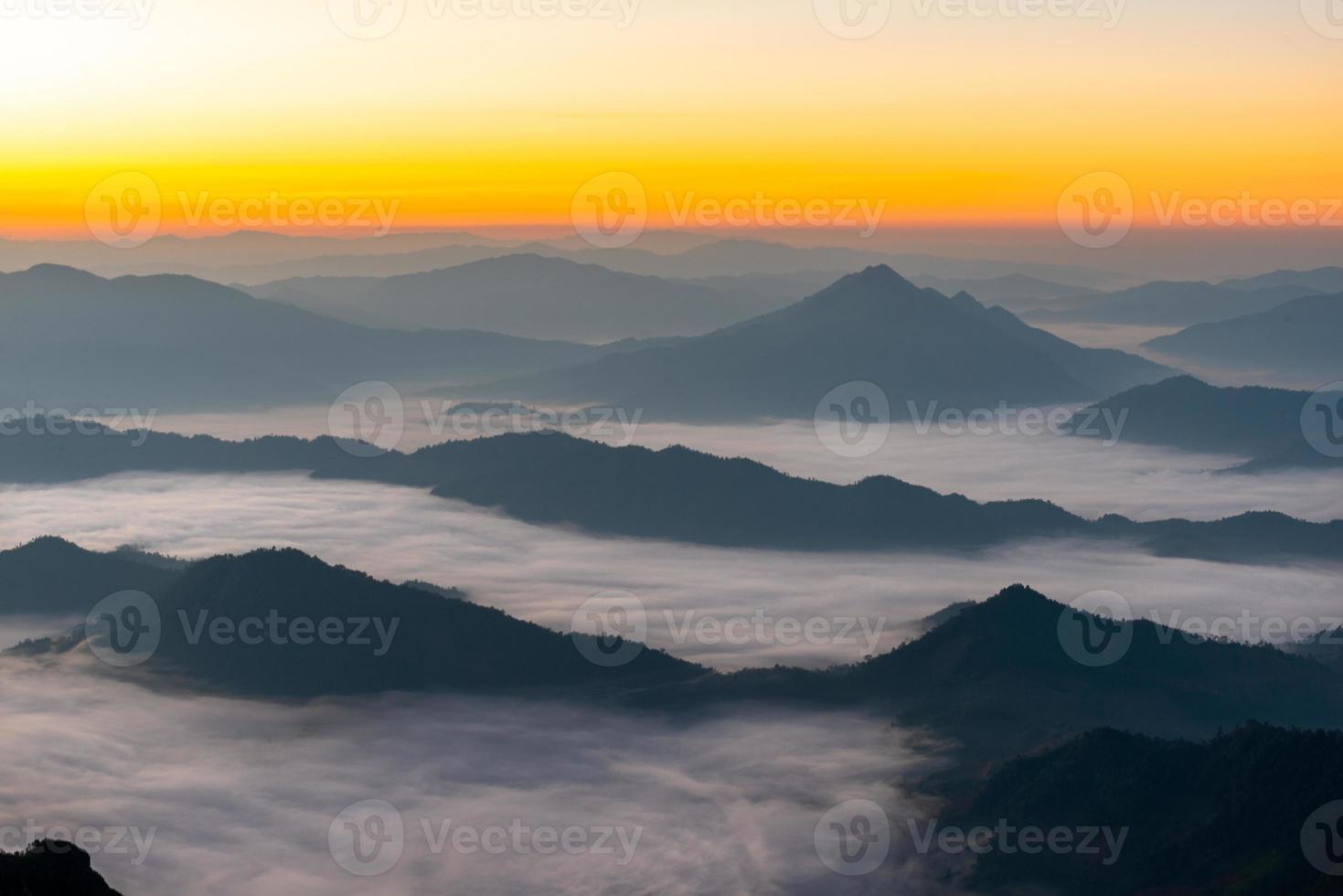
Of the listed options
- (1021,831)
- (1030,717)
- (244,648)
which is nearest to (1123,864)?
(1021,831)

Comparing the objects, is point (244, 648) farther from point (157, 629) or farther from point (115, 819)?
point (115, 819)
